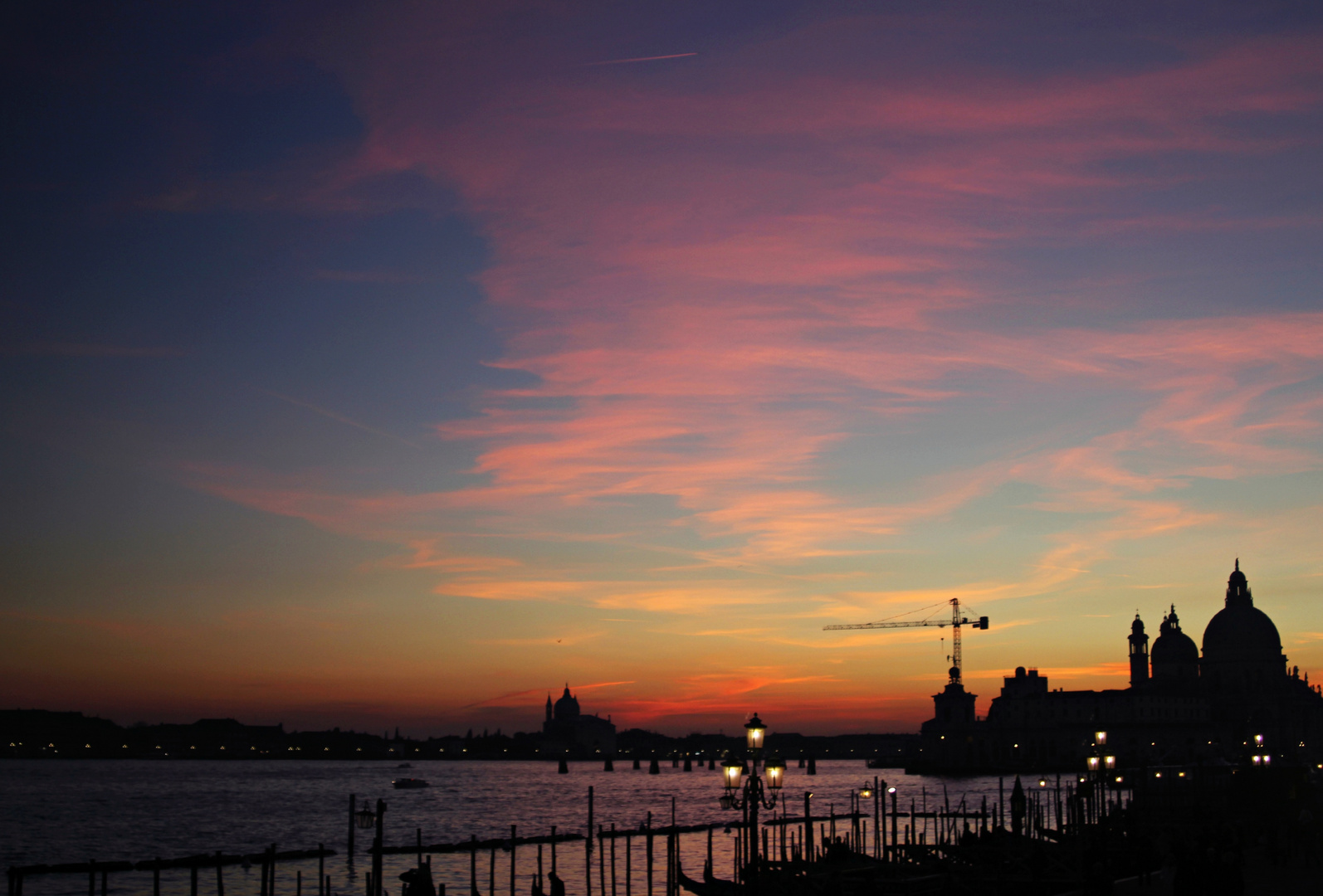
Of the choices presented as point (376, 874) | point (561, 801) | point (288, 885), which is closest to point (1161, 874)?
point (376, 874)

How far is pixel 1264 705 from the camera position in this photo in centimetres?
18700

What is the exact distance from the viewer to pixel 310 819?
99.2 m

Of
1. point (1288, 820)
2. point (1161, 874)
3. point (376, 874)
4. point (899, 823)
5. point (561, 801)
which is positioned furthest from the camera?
point (561, 801)

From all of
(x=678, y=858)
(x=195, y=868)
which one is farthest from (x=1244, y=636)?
(x=195, y=868)

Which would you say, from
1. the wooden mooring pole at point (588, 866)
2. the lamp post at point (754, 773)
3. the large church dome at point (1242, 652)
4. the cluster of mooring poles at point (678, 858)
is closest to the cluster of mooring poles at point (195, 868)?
the cluster of mooring poles at point (678, 858)

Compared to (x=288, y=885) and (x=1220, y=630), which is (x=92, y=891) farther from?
(x=1220, y=630)

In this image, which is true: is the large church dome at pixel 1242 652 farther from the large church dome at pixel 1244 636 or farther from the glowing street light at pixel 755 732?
the glowing street light at pixel 755 732

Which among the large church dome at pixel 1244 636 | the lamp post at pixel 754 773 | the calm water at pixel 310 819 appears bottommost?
the calm water at pixel 310 819

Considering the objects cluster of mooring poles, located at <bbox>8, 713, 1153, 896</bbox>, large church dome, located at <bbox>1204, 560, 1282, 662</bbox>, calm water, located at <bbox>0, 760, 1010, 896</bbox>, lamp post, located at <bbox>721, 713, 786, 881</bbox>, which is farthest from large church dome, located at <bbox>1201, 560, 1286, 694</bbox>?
lamp post, located at <bbox>721, 713, 786, 881</bbox>

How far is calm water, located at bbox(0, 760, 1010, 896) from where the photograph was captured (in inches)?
2174

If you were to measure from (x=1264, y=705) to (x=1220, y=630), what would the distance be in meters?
13.8

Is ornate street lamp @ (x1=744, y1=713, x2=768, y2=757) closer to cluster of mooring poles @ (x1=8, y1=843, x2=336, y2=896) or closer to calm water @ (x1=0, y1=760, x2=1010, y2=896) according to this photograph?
cluster of mooring poles @ (x1=8, y1=843, x2=336, y2=896)

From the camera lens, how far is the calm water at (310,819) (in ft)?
181

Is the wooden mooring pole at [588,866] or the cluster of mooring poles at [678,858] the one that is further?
the wooden mooring pole at [588,866]
